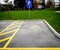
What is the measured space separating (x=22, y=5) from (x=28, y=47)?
3718cm

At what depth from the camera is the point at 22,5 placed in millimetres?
46625

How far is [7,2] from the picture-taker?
4888 cm

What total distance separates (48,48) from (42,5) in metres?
37.9

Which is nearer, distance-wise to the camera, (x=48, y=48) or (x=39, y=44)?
(x=48, y=48)

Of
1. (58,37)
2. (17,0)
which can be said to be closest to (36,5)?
(17,0)

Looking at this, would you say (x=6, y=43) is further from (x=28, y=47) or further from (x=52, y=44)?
(x=52, y=44)

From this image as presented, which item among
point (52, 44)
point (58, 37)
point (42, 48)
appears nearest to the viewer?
point (42, 48)

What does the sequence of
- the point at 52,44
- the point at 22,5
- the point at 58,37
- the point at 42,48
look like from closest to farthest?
the point at 42,48, the point at 52,44, the point at 58,37, the point at 22,5

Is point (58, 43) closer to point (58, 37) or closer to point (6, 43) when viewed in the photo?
point (58, 37)

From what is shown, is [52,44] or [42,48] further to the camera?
[52,44]

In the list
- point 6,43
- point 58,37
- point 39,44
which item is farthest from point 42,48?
point 58,37

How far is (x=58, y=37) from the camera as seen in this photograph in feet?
40.0

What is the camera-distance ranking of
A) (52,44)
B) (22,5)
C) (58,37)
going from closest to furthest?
(52,44) < (58,37) < (22,5)

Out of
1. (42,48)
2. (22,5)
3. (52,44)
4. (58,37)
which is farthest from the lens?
(22,5)
